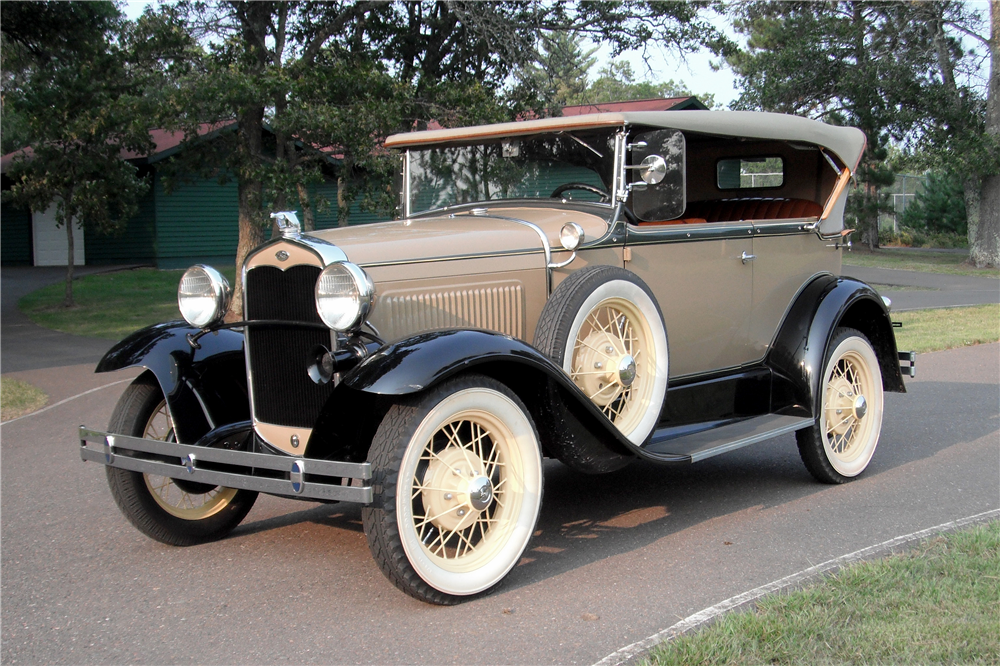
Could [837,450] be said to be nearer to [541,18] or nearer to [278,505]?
[278,505]

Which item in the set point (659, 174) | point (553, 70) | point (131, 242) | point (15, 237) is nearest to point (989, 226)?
point (553, 70)

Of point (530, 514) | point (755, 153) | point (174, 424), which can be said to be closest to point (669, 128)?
point (755, 153)

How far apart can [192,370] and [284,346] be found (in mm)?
602

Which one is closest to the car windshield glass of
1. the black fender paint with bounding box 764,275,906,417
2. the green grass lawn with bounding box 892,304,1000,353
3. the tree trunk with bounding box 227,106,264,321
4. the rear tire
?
the rear tire

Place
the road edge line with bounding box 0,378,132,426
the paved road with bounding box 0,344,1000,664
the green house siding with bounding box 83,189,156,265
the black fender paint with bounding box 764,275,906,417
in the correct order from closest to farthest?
1. the paved road with bounding box 0,344,1000,664
2. the black fender paint with bounding box 764,275,906,417
3. the road edge line with bounding box 0,378,132,426
4. the green house siding with bounding box 83,189,156,265

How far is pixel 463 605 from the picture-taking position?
3551 mm

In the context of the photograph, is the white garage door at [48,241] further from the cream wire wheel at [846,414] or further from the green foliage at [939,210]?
the green foliage at [939,210]

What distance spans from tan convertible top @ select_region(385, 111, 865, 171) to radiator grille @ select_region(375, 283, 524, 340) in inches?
39.7

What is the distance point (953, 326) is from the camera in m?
12.4

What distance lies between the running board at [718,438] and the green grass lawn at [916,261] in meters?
20.4

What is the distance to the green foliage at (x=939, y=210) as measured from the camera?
34.0m

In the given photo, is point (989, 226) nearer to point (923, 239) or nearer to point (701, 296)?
point (923, 239)

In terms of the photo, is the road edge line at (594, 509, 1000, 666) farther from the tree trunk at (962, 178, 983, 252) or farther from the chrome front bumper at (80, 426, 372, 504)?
the tree trunk at (962, 178, 983, 252)

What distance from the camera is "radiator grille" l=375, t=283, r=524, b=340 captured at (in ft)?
12.9
